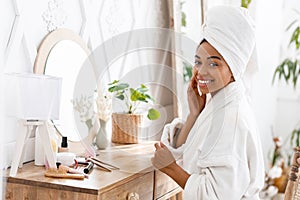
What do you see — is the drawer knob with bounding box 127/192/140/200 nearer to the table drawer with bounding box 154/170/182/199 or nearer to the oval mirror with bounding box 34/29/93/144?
the table drawer with bounding box 154/170/182/199

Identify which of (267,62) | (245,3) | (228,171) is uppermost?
(245,3)

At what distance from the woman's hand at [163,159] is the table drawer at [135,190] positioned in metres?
0.05

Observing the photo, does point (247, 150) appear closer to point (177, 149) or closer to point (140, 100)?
point (177, 149)

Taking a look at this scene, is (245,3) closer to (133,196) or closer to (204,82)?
(204,82)

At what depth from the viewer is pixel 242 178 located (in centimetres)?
199

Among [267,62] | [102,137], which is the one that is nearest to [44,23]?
[102,137]

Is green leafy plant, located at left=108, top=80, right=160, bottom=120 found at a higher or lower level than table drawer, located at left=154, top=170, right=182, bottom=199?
higher

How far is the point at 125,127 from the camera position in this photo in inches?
101

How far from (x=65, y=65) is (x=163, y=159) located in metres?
0.59

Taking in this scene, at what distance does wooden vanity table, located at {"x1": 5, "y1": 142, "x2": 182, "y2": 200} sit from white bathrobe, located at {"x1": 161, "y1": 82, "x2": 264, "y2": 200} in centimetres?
18

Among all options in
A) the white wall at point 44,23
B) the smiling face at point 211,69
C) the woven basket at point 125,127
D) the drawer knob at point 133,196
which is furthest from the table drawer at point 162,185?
the white wall at point 44,23

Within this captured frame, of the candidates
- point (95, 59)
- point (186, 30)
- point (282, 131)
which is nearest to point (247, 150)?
point (95, 59)

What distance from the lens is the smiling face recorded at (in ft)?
6.84

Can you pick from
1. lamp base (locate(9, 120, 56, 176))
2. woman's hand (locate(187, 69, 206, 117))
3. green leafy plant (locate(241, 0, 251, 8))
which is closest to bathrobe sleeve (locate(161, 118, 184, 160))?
woman's hand (locate(187, 69, 206, 117))
